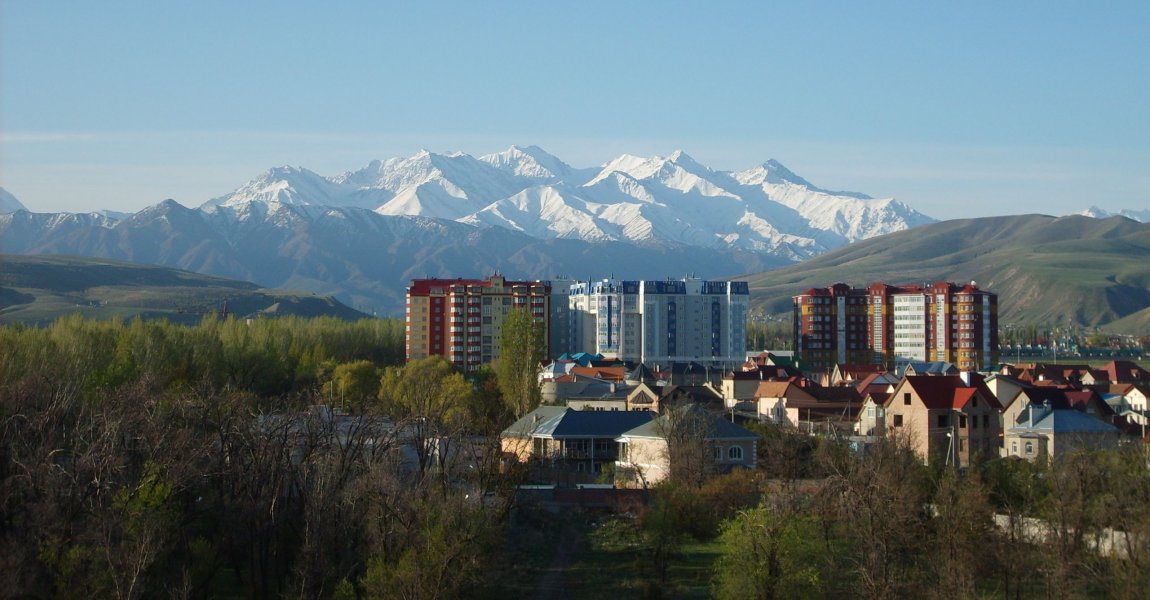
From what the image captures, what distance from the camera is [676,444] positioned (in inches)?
1932

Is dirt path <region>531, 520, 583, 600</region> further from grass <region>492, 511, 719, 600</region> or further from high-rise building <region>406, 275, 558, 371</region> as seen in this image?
high-rise building <region>406, 275, 558, 371</region>

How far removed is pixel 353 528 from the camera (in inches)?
1394

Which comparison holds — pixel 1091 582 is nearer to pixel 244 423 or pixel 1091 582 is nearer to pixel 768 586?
pixel 768 586

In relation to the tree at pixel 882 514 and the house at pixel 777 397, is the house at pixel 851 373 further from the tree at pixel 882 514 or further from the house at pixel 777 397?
the tree at pixel 882 514

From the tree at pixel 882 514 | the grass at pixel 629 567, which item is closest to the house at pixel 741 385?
the tree at pixel 882 514

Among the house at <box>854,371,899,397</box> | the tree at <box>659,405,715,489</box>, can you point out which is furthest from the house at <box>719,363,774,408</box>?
the tree at <box>659,405,715,489</box>

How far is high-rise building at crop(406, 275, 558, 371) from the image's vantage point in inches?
4284

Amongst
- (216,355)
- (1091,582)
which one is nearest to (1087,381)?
(216,355)

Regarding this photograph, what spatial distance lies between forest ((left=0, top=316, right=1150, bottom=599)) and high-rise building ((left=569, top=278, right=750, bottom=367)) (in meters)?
72.7

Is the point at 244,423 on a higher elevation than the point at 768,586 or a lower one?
higher

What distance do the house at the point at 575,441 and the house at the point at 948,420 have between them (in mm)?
9906

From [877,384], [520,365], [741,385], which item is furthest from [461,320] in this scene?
[877,384]

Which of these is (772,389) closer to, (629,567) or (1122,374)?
(1122,374)

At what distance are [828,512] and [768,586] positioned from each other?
28.5 feet
